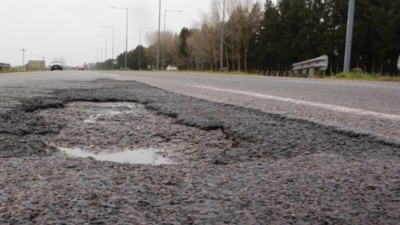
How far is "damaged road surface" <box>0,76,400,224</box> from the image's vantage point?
4.10 feet

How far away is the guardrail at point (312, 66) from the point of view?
15382 millimetres

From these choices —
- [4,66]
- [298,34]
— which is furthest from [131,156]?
[298,34]

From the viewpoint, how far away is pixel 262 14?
1967 inches

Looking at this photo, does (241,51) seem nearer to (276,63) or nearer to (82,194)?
(276,63)

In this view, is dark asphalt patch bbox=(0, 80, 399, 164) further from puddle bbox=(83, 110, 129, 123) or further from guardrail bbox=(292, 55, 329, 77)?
guardrail bbox=(292, 55, 329, 77)

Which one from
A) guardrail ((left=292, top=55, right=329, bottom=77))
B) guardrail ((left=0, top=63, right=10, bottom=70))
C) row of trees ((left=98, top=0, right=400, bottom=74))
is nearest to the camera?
guardrail ((left=292, top=55, right=329, bottom=77))

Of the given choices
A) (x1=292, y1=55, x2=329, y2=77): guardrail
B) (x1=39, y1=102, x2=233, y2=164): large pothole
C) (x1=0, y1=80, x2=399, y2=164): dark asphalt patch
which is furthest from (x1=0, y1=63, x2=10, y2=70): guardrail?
(x1=39, y1=102, x2=233, y2=164): large pothole

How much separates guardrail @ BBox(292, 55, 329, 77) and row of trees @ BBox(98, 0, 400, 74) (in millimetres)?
19200

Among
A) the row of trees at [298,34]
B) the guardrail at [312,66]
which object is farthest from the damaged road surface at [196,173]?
the row of trees at [298,34]

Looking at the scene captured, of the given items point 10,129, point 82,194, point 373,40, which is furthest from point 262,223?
point 373,40

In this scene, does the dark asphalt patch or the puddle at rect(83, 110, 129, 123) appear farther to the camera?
the puddle at rect(83, 110, 129, 123)

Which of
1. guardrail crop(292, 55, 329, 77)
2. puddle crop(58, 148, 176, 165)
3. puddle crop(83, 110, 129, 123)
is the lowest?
puddle crop(58, 148, 176, 165)

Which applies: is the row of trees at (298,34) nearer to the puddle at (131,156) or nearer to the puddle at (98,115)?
the puddle at (98,115)

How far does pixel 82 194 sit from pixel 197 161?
80cm
